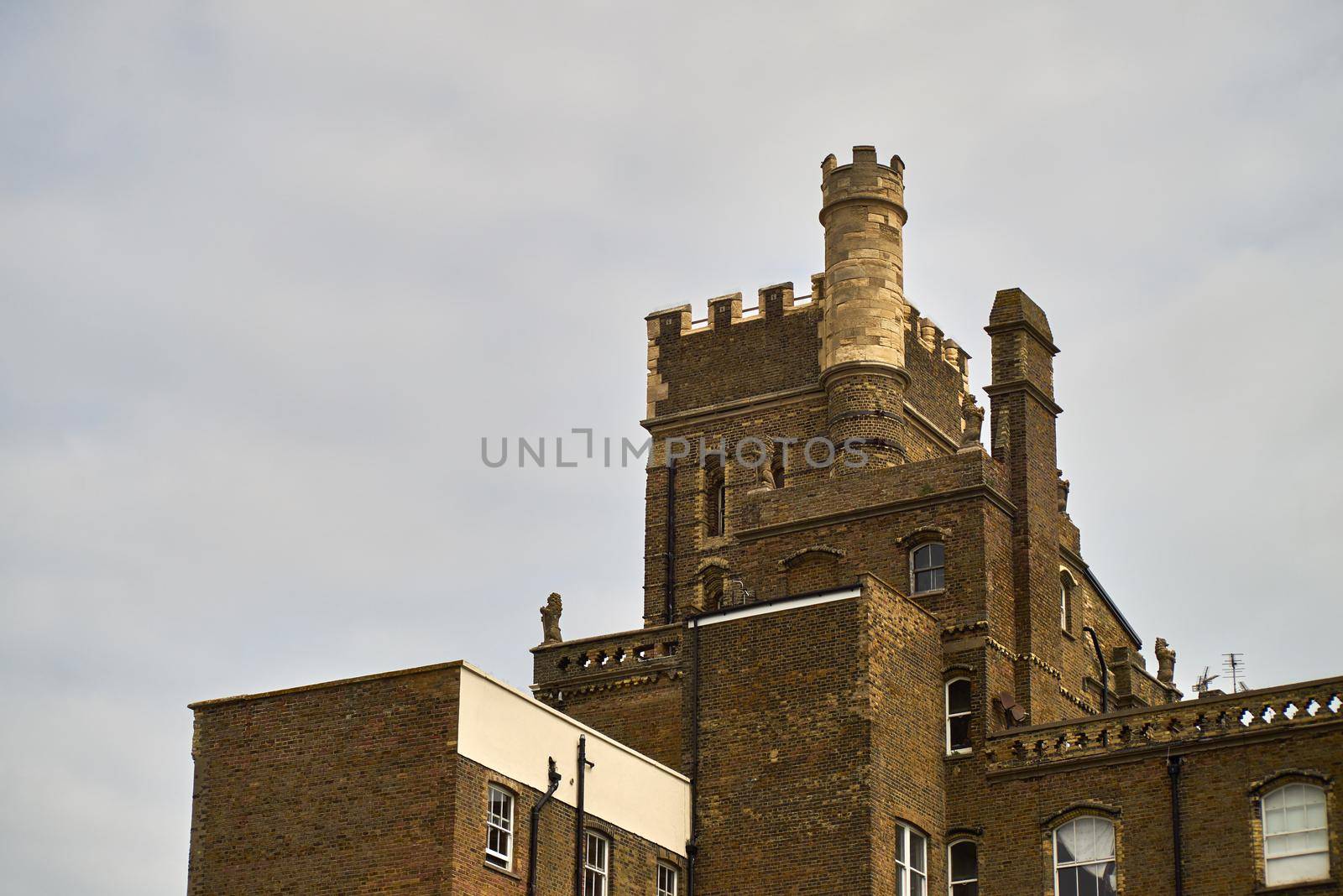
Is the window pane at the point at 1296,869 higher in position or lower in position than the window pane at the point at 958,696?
lower

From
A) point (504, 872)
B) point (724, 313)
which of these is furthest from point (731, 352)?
point (504, 872)

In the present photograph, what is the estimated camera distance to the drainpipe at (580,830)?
43.0 meters

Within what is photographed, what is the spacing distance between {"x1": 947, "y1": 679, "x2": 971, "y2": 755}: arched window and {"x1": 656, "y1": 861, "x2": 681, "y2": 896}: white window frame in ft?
20.2

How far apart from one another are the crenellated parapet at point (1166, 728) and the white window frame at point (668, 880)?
258 inches

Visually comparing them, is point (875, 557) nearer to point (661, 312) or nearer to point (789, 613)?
point (789, 613)

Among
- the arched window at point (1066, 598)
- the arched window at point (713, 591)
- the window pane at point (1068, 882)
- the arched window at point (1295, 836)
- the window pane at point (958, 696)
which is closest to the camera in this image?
the arched window at point (1295, 836)

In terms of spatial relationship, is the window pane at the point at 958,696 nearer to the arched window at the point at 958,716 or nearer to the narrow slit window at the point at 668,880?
the arched window at the point at 958,716

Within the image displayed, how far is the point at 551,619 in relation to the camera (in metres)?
56.6

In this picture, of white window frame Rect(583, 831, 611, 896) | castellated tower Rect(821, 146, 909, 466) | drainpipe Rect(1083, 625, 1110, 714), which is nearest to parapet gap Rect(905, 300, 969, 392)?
castellated tower Rect(821, 146, 909, 466)

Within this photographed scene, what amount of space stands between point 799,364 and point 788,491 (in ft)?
41.2

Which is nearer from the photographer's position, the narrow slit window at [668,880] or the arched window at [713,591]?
the narrow slit window at [668,880]

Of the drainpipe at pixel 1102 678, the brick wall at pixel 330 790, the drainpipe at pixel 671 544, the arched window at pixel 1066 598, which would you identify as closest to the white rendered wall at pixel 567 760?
the brick wall at pixel 330 790

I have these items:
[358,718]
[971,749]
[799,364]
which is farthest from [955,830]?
[799,364]

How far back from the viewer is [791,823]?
45.5 meters
